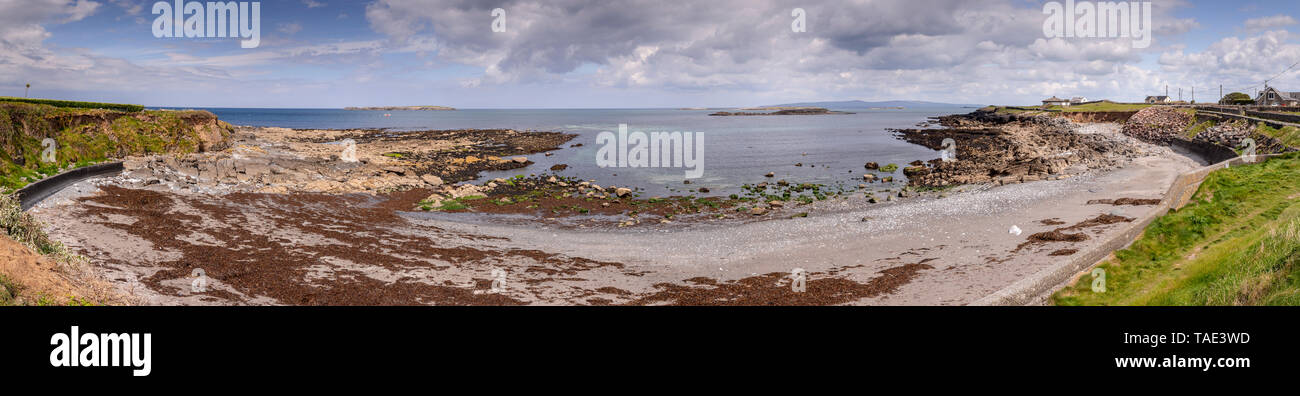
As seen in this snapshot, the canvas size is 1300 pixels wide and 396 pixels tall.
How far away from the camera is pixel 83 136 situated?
28.6 m

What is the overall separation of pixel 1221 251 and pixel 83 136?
41.2m

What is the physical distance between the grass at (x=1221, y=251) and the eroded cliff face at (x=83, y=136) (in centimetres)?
2998

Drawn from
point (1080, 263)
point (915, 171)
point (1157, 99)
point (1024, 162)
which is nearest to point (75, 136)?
point (1080, 263)

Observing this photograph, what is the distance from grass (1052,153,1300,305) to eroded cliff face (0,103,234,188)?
98.4ft

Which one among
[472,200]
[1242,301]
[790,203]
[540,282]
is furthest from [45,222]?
[790,203]

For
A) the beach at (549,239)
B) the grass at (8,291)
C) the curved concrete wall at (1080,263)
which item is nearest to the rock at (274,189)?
the beach at (549,239)

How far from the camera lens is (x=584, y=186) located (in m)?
40.4

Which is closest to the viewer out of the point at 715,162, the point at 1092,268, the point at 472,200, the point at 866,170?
the point at 1092,268

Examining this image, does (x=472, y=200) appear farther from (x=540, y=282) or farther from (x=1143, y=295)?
(x=1143, y=295)

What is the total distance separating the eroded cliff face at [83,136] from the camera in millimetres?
22891

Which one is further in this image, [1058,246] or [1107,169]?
[1107,169]

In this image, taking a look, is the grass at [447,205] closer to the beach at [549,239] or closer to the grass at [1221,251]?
the beach at [549,239]

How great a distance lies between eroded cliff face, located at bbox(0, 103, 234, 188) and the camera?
22.9 meters
